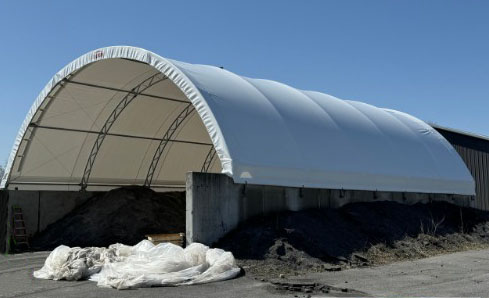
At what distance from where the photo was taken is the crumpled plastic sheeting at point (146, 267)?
39.5 feet

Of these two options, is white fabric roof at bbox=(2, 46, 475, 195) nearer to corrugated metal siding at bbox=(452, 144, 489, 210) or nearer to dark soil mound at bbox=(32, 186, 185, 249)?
dark soil mound at bbox=(32, 186, 185, 249)

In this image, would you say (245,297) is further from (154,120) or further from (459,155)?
(459,155)

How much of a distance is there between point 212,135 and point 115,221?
304 inches

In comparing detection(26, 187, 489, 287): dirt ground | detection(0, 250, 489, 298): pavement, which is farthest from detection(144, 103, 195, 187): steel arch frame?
detection(0, 250, 489, 298): pavement

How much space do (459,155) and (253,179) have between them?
18.2m

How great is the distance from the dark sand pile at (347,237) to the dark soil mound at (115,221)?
653cm

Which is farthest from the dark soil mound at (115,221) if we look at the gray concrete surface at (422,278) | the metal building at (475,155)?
the metal building at (475,155)

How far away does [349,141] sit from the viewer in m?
21.4

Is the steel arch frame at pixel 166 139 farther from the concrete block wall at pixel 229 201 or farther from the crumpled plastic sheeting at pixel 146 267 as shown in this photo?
the crumpled plastic sheeting at pixel 146 267

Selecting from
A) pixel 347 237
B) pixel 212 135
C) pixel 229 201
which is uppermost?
pixel 212 135

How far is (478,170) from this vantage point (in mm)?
31172

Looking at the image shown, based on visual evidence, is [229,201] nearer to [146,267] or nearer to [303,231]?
[303,231]

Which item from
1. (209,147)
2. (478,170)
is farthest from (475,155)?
(209,147)

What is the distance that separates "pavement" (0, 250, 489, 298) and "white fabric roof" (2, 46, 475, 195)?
14.5 feet
